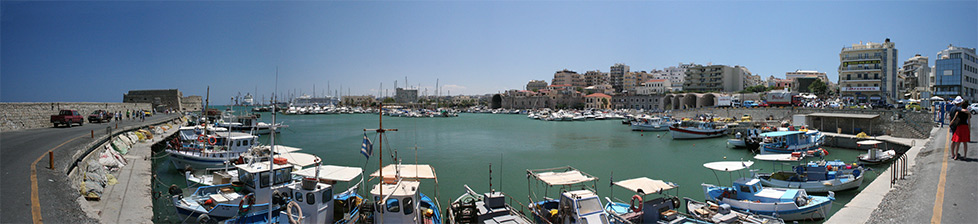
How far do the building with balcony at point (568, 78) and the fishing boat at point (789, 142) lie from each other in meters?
91.5

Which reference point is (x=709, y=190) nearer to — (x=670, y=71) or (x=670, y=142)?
(x=670, y=142)

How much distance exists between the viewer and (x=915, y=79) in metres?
52.5

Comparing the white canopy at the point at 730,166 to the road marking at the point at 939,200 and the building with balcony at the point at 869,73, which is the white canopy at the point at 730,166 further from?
the building with balcony at the point at 869,73

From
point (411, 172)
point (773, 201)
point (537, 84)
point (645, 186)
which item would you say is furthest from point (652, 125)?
point (537, 84)

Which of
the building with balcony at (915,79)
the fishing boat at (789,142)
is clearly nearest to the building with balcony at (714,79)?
the building with balcony at (915,79)

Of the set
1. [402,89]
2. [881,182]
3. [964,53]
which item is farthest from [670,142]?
[402,89]

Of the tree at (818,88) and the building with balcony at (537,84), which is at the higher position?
the building with balcony at (537,84)

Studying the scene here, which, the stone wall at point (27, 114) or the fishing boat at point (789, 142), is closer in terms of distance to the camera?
the stone wall at point (27, 114)

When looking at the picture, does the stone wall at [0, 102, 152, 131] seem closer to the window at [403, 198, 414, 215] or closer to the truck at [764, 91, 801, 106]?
the window at [403, 198, 414, 215]

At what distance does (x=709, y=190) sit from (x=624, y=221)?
14.3 ft

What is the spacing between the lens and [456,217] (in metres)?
8.95

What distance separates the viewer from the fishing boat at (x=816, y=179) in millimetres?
13016

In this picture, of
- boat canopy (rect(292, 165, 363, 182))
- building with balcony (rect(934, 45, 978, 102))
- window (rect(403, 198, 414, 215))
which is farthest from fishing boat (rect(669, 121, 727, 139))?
window (rect(403, 198, 414, 215))

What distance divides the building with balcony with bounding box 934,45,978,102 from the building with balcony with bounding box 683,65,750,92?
32742 millimetres
